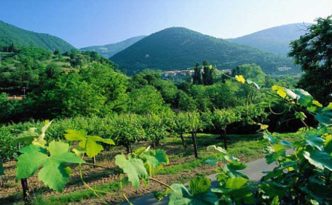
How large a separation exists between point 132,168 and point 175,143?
74.5 feet

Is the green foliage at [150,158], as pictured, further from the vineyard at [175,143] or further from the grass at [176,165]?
the grass at [176,165]

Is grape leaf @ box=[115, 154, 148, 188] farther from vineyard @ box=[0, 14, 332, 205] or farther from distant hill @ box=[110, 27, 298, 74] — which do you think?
→ distant hill @ box=[110, 27, 298, 74]

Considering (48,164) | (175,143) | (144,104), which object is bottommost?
(175,143)

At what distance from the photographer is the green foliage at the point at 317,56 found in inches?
580

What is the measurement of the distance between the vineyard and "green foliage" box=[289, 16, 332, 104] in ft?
0.17

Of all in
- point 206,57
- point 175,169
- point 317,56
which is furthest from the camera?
point 206,57

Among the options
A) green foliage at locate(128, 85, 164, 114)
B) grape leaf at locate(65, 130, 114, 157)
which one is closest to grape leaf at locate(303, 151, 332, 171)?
grape leaf at locate(65, 130, 114, 157)

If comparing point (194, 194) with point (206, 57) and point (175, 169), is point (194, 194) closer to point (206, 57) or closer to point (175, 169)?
point (175, 169)

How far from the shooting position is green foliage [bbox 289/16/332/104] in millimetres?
14734

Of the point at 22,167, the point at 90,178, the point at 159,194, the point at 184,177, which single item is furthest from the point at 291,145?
the point at 90,178

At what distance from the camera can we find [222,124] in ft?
66.4

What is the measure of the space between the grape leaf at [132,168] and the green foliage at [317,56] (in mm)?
15164

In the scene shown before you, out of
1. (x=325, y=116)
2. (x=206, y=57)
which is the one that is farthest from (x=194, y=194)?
(x=206, y=57)

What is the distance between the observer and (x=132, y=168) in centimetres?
86
